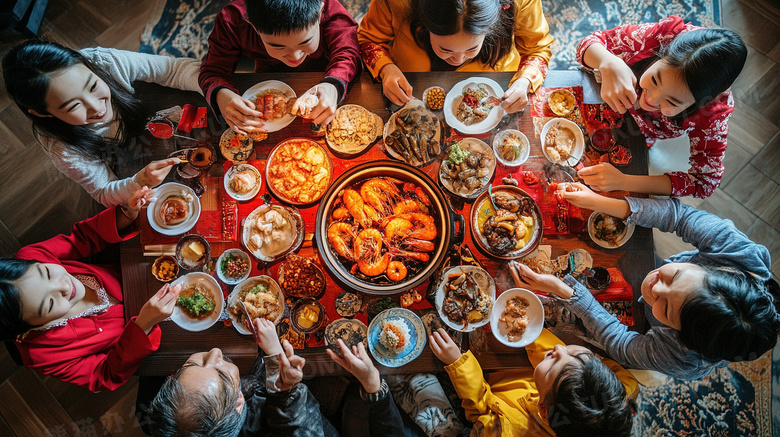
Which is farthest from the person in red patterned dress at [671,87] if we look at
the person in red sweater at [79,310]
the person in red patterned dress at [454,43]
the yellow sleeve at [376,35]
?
the person in red sweater at [79,310]

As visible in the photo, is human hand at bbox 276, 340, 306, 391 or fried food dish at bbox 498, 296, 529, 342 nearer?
human hand at bbox 276, 340, 306, 391

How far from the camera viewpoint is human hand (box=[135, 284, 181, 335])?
2.55 m

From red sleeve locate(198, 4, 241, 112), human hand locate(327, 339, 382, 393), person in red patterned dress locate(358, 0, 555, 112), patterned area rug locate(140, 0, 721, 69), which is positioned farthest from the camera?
patterned area rug locate(140, 0, 721, 69)

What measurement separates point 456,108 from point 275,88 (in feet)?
4.24

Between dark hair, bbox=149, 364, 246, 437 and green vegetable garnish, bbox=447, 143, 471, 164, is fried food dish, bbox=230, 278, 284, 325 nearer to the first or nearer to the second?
dark hair, bbox=149, 364, 246, 437

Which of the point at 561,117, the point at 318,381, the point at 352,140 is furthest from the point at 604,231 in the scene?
the point at 318,381

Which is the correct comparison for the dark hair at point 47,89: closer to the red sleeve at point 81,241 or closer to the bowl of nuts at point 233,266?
the red sleeve at point 81,241

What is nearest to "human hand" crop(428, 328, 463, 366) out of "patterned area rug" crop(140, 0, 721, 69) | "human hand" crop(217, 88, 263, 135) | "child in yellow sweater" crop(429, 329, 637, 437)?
"child in yellow sweater" crop(429, 329, 637, 437)

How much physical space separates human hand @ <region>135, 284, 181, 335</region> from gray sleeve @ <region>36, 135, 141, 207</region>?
0.74 m

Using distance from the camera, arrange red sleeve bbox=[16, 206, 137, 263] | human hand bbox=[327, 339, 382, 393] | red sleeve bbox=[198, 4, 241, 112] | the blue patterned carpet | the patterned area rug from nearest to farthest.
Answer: human hand bbox=[327, 339, 382, 393], red sleeve bbox=[16, 206, 137, 263], red sleeve bbox=[198, 4, 241, 112], the blue patterned carpet, the patterned area rug

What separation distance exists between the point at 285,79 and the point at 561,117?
200 centimetres

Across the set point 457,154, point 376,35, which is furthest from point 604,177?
point 376,35

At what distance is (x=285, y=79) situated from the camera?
2.89m

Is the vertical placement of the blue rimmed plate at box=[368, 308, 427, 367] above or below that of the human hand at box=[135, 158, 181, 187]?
below
